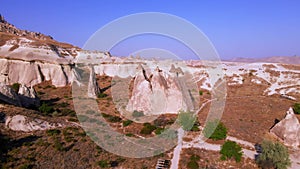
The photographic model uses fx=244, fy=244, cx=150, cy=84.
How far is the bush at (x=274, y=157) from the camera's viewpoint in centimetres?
1714

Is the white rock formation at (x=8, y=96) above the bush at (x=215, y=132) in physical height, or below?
above

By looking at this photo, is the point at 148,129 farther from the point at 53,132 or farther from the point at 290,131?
the point at 290,131

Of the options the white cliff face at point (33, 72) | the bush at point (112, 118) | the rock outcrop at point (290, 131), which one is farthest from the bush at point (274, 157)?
the white cliff face at point (33, 72)

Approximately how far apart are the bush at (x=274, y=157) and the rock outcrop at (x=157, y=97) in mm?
12103

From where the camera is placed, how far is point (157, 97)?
28781mm

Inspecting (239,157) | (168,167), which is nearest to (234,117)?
(239,157)

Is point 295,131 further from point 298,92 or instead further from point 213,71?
point 213,71

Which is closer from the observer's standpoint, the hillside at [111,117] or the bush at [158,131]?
the hillside at [111,117]

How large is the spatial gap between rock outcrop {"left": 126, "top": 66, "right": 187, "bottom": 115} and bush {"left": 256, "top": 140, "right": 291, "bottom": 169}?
12.1 m

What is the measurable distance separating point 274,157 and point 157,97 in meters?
14.4

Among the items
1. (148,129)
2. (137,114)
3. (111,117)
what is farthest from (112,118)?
(148,129)

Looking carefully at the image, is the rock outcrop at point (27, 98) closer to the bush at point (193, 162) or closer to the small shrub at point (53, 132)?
the small shrub at point (53, 132)

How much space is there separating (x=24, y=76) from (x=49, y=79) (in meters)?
4.31

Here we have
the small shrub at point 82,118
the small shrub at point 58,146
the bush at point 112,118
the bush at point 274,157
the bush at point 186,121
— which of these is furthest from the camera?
the bush at point 112,118
